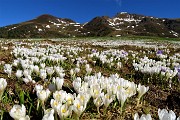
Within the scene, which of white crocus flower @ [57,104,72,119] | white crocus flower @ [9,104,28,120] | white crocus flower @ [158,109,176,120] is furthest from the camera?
white crocus flower @ [57,104,72,119]

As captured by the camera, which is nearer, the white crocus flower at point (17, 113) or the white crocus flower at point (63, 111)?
the white crocus flower at point (17, 113)

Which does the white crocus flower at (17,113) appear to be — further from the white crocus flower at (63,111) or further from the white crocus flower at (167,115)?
the white crocus flower at (167,115)

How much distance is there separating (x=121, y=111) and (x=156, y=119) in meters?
0.63

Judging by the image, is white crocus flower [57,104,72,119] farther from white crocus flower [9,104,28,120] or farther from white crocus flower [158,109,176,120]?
white crocus flower [158,109,176,120]

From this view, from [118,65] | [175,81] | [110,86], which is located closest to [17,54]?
[118,65]

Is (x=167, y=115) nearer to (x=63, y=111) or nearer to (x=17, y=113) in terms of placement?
(x=63, y=111)

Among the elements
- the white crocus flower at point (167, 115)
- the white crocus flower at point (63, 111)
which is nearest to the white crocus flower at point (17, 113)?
the white crocus flower at point (63, 111)

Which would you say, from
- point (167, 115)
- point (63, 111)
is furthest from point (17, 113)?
point (167, 115)

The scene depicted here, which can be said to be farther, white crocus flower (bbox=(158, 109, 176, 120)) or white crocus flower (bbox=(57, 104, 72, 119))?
white crocus flower (bbox=(57, 104, 72, 119))

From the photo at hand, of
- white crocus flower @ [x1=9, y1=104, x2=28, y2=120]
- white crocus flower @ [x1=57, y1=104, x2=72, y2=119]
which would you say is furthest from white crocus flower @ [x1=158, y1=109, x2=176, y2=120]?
white crocus flower @ [x1=9, y1=104, x2=28, y2=120]

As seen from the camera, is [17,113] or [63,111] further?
[63,111]

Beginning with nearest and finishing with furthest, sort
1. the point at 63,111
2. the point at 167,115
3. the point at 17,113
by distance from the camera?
the point at 167,115, the point at 17,113, the point at 63,111

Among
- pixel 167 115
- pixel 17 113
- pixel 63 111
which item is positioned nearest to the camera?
pixel 167 115

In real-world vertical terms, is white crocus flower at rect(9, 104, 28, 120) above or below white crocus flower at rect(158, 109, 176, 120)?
above
